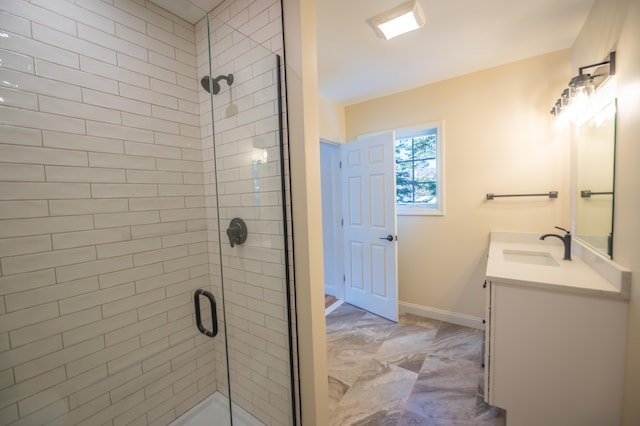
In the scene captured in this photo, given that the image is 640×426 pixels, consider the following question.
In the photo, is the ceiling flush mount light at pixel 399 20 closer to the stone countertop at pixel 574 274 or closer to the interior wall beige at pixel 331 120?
the interior wall beige at pixel 331 120

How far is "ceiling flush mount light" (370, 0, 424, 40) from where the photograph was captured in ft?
4.93

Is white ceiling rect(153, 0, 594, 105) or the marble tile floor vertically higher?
white ceiling rect(153, 0, 594, 105)

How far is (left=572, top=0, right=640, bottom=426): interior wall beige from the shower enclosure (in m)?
1.52

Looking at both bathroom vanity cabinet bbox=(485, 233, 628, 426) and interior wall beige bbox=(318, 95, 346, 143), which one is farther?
interior wall beige bbox=(318, 95, 346, 143)

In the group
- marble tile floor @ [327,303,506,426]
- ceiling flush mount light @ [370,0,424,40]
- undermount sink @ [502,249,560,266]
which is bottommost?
marble tile floor @ [327,303,506,426]

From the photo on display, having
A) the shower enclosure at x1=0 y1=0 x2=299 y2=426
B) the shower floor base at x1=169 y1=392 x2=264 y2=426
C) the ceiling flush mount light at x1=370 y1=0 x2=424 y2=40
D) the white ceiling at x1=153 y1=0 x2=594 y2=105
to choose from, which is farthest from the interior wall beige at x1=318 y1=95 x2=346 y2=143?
the shower floor base at x1=169 y1=392 x2=264 y2=426

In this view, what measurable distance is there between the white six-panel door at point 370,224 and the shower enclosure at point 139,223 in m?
1.69

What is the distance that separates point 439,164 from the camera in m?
2.63

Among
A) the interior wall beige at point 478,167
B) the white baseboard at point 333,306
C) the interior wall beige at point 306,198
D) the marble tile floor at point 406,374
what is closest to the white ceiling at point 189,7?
the interior wall beige at point 306,198

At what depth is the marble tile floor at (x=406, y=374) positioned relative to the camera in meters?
1.58

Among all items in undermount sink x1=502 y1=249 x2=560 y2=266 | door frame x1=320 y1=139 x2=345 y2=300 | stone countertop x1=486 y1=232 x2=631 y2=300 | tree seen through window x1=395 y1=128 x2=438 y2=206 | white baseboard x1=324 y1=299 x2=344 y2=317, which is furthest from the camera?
door frame x1=320 y1=139 x2=345 y2=300

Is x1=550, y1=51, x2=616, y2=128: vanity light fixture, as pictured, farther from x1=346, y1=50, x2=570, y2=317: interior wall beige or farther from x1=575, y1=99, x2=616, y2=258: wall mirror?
x1=346, y1=50, x2=570, y2=317: interior wall beige

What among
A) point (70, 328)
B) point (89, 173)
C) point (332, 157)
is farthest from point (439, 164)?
point (70, 328)

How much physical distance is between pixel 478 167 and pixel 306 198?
6.83 ft
